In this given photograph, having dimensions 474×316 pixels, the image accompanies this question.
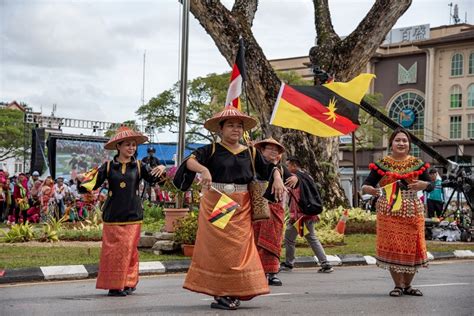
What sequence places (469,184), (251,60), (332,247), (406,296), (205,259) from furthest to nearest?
(251,60) → (469,184) → (332,247) → (406,296) → (205,259)

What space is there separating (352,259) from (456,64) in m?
53.2

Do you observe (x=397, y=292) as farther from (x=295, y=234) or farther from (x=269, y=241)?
(x=295, y=234)

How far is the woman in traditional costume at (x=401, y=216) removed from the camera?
9.65m

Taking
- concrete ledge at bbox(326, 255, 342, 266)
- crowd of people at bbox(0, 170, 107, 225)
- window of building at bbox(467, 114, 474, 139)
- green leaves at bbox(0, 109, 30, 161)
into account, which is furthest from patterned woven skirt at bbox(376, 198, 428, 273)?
green leaves at bbox(0, 109, 30, 161)

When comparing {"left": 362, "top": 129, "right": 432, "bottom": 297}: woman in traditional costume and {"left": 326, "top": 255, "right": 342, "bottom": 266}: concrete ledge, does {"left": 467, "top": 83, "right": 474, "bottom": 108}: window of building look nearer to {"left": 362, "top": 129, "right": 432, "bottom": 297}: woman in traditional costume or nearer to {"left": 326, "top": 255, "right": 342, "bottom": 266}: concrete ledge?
{"left": 326, "top": 255, "right": 342, "bottom": 266}: concrete ledge

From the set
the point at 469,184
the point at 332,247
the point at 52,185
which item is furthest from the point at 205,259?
the point at 52,185

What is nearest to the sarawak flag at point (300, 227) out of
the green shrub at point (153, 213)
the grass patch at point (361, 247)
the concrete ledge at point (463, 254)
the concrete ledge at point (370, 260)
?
the grass patch at point (361, 247)

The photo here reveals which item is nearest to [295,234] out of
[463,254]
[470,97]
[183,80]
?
[183,80]

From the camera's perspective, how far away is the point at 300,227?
13.1 m

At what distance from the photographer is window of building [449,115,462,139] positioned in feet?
217

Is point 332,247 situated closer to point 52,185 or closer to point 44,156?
point 52,185

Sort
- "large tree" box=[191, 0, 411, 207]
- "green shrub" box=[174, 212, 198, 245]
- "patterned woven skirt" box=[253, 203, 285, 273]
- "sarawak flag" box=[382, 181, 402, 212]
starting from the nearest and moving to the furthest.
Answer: "sarawak flag" box=[382, 181, 402, 212] < "patterned woven skirt" box=[253, 203, 285, 273] < "green shrub" box=[174, 212, 198, 245] < "large tree" box=[191, 0, 411, 207]

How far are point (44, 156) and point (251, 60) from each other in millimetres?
13063

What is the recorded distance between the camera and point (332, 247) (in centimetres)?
1739
